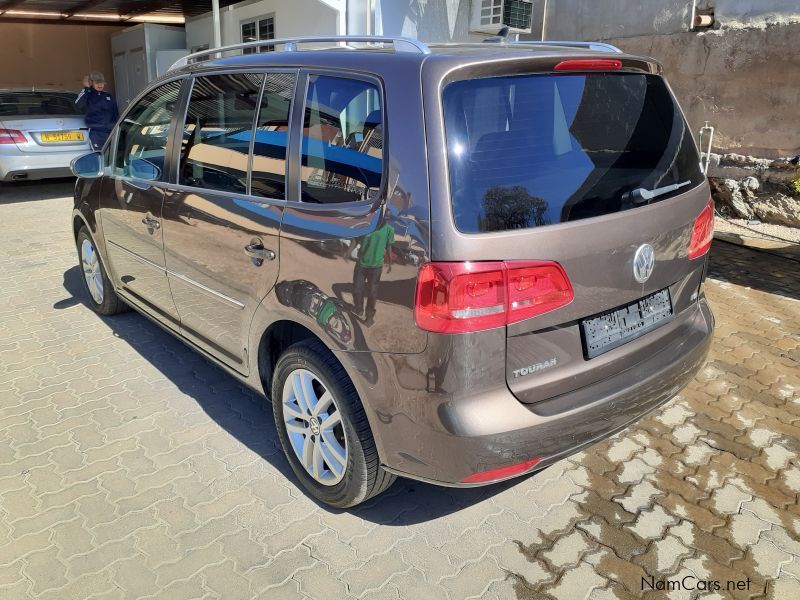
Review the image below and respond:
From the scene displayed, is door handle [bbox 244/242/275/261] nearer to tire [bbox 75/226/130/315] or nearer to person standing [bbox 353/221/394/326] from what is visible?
person standing [bbox 353/221/394/326]

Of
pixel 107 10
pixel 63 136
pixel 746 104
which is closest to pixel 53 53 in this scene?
pixel 107 10

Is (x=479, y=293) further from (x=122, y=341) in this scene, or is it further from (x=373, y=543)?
(x=122, y=341)

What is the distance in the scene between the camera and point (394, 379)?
7.05 ft

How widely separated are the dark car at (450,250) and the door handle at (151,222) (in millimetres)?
524

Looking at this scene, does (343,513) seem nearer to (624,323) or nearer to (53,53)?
(624,323)

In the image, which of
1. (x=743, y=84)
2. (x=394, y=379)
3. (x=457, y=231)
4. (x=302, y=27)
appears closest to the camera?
(x=457, y=231)

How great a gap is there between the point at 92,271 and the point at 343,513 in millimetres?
3170

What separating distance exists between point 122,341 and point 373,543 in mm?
2717

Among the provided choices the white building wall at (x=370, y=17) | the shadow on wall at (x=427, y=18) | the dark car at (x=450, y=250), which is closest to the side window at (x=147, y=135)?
the dark car at (x=450, y=250)

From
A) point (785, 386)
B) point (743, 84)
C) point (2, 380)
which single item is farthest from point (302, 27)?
point (785, 386)

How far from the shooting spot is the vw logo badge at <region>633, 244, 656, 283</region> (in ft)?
7.63

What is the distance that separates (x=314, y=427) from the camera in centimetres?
265

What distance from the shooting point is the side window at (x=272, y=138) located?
2.63 meters

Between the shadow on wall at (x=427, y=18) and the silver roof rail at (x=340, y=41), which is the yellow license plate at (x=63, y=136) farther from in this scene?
the silver roof rail at (x=340, y=41)
